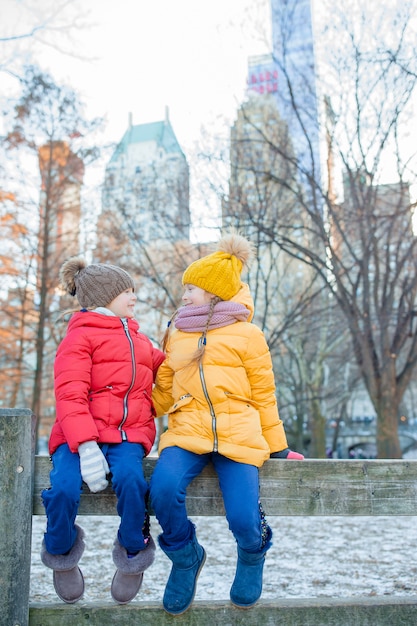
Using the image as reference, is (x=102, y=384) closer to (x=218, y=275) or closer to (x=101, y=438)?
(x=101, y=438)

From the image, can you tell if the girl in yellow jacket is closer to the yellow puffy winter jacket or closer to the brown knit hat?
the yellow puffy winter jacket

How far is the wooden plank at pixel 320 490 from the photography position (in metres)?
2.50

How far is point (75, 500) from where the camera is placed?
2.33 m

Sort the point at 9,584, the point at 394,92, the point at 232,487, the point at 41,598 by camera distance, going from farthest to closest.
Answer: the point at 394,92
the point at 41,598
the point at 232,487
the point at 9,584

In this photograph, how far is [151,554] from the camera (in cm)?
246

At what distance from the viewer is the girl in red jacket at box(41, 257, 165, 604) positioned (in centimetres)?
235

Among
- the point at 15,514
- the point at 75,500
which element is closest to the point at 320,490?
the point at 75,500

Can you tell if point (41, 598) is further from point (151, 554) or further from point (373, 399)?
point (373, 399)

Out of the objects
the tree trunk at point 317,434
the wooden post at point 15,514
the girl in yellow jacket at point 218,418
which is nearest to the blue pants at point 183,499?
the girl in yellow jacket at point 218,418

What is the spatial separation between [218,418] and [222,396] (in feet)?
0.35

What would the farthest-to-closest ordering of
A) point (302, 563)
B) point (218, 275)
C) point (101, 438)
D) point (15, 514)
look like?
point (302, 563) < point (218, 275) < point (101, 438) < point (15, 514)

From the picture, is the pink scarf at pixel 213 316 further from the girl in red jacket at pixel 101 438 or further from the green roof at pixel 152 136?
the green roof at pixel 152 136

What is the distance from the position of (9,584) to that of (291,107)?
1010 cm

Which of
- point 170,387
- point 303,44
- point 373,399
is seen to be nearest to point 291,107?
point 303,44
